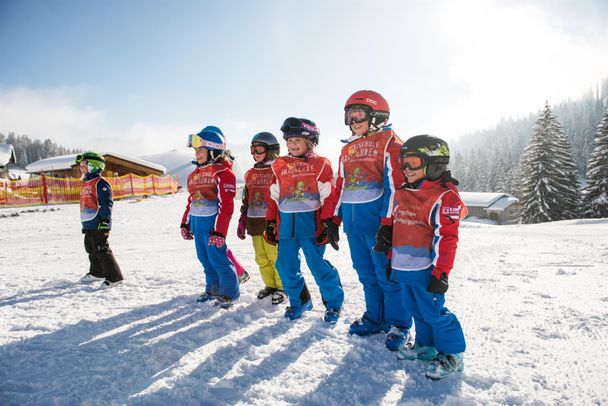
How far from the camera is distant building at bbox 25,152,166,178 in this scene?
27.6 metres

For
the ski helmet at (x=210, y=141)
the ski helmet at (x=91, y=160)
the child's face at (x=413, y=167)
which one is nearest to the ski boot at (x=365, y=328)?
the child's face at (x=413, y=167)

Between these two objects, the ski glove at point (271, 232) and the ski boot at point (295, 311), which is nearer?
the ski boot at point (295, 311)

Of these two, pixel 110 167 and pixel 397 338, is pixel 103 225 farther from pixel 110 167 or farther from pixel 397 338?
pixel 110 167

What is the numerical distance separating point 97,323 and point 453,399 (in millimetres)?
3412

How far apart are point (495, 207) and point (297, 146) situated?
4752 cm

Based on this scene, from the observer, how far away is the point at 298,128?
373 centimetres

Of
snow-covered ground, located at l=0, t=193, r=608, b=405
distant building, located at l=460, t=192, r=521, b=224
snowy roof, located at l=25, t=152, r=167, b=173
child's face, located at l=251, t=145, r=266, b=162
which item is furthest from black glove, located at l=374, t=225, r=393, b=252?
distant building, located at l=460, t=192, r=521, b=224

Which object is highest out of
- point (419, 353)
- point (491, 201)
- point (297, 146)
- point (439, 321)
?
point (297, 146)

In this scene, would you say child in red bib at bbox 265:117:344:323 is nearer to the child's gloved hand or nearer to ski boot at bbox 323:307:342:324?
ski boot at bbox 323:307:342:324

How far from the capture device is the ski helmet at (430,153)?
2.58m

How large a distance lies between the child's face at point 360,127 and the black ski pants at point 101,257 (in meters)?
3.95

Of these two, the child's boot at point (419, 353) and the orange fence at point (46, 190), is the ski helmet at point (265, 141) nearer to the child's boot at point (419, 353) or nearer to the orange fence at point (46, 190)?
the child's boot at point (419, 353)

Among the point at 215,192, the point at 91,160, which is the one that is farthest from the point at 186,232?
the point at 91,160

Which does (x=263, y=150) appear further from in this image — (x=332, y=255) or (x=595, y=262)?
(x=595, y=262)
